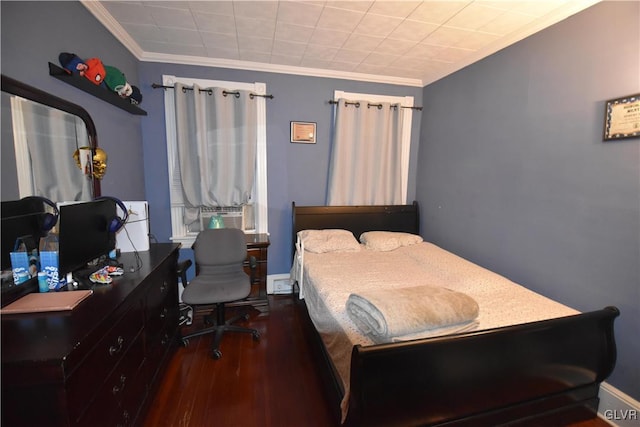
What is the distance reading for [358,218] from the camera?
3.38m

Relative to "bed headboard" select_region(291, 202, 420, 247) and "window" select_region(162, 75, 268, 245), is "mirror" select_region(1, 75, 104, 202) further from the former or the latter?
"bed headboard" select_region(291, 202, 420, 247)

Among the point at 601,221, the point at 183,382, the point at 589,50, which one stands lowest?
the point at 183,382

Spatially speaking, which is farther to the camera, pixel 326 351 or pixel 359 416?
pixel 326 351

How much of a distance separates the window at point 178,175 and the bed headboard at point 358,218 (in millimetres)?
407

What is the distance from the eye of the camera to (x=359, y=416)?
1125 mm

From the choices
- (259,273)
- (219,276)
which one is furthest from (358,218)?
(219,276)

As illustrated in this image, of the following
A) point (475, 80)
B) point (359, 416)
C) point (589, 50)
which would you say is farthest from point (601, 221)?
point (359, 416)

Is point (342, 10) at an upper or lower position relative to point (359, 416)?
upper

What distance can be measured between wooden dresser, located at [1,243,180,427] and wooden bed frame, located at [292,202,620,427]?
100 cm

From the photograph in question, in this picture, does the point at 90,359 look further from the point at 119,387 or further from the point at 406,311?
the point at 406,311

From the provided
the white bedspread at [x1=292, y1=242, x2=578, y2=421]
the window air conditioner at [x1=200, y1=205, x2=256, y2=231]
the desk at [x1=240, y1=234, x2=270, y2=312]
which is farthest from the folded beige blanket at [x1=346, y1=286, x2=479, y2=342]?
the window air conditioner at [x1=200, y1=205, x2=256, y2=231]

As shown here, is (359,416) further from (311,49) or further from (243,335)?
(311,49)

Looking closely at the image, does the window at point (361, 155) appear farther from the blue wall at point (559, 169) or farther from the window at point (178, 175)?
the window at point (178, 175)

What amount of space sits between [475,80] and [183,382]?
360 centimetres
